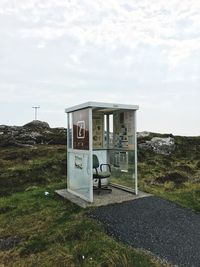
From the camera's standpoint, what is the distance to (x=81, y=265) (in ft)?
17.1

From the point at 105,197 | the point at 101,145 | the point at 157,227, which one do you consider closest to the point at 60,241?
the point at 157,227

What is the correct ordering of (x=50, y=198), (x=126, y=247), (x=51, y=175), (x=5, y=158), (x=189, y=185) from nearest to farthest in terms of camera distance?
(x=126, y=247) < (x=50, y=198) < (x=189, y=185) < (x=51, y=175) < (x=5, y=158)

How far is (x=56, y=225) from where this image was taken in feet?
23.8

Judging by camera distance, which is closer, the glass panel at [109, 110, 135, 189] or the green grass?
the green grass

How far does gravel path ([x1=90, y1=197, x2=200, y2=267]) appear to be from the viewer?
564cm

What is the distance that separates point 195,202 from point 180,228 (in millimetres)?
2668

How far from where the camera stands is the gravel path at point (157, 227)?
5.64 metres

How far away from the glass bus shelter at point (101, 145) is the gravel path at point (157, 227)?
1.14 m

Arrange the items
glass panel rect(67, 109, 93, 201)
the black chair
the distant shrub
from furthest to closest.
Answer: the distant shrub < the black chair < glass panel rect(67, 109, 93, 201)

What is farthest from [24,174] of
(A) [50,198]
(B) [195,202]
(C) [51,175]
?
(B) [195,202]

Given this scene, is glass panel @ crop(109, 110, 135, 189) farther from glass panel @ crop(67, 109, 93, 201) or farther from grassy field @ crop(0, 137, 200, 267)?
glass panel @ crop(67, 109, 93, 201)

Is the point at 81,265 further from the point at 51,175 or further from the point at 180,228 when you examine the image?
the point at 51,175

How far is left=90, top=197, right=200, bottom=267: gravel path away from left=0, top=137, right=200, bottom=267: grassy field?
1.08 ft

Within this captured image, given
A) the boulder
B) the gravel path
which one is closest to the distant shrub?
the gravel path
